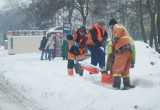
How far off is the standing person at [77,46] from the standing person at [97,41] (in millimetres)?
→ 536

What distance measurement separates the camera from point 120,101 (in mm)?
7957

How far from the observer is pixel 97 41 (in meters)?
12.8

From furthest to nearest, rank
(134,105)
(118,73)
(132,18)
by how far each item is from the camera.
Answer: (132,18) < (118,73) < (134,105)

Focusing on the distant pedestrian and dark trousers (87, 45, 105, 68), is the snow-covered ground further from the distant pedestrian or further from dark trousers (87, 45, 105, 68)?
the distant pedestrian

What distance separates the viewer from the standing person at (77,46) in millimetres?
13609

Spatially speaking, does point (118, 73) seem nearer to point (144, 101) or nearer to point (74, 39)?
point (144, 101)

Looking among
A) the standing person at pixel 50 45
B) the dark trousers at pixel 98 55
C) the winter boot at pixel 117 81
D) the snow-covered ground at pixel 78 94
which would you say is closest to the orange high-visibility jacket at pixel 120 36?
the winter boot at pixel 117 81

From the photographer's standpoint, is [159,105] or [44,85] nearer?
[159,105]

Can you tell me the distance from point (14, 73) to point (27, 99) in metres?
5.42

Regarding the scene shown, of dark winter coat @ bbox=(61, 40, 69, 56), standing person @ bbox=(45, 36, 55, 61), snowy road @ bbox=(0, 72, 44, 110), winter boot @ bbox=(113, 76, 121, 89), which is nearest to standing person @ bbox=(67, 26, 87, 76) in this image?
snowy road @ bbox=(0, 72, 44, 110)

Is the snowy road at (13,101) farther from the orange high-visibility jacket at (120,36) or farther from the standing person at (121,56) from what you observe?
the orange high-visibility jacket at (120,36)

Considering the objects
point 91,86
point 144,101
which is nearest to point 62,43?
point 91,86

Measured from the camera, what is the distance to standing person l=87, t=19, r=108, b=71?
12750 millimetres

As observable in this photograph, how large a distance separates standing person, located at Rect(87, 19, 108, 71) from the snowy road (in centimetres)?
251
